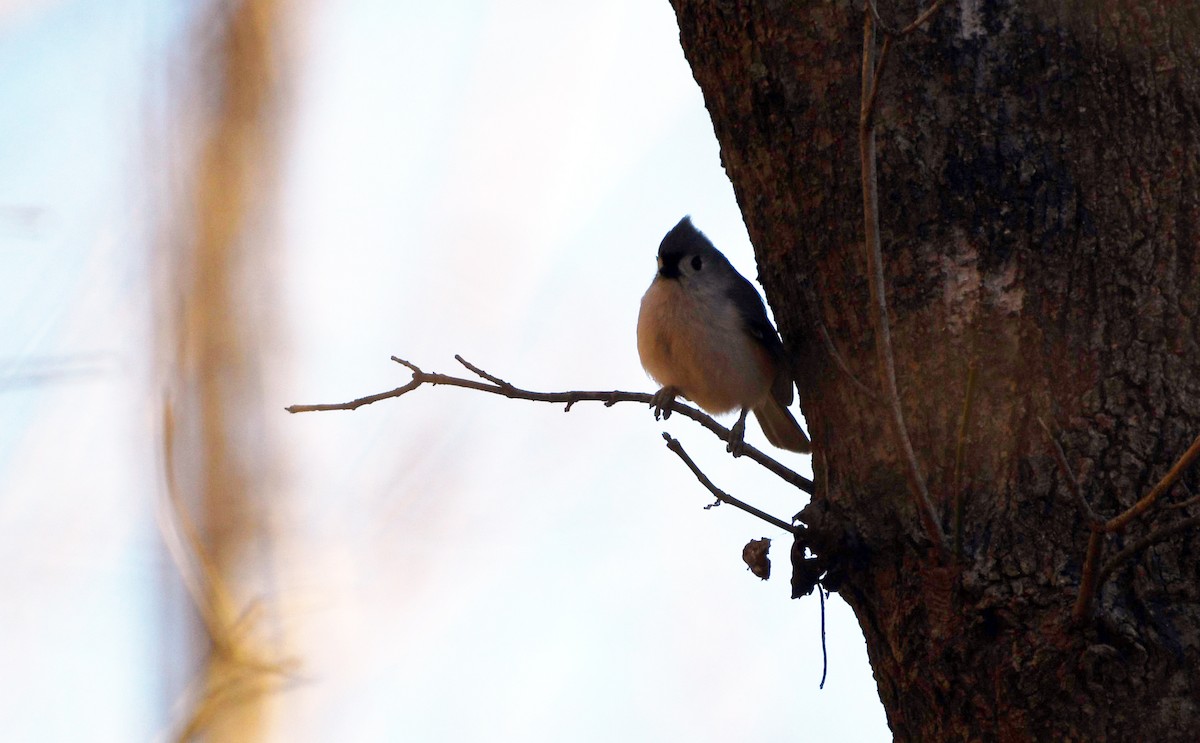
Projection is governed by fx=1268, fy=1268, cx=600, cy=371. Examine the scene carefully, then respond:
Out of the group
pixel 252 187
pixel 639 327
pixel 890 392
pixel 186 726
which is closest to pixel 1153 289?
pixel 890 392

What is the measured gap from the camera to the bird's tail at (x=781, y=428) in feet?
13.1

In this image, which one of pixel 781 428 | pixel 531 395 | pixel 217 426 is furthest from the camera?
pixel 781 428

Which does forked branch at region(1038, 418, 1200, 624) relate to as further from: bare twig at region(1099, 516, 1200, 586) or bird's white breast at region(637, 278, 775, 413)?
bird's white breast at region(637, 278, 775, 413)

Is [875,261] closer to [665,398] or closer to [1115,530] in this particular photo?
[1115,530]

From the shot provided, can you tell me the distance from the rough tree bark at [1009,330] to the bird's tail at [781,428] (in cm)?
156

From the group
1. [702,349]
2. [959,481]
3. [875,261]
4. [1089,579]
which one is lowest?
[1089,579]

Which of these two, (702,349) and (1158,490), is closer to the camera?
(1158,490)

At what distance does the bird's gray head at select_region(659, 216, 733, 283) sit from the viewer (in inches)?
159

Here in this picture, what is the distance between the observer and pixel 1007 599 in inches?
80.5

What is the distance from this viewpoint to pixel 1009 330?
2191 mm

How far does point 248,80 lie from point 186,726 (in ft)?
2.92

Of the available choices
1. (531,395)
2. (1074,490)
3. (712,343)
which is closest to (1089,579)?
(1074,490)

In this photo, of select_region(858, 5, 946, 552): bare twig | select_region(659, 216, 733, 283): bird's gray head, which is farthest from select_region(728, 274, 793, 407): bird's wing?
select_region(858, 5, 946, 552): bare twig

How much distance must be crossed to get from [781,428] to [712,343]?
1.47 feet
